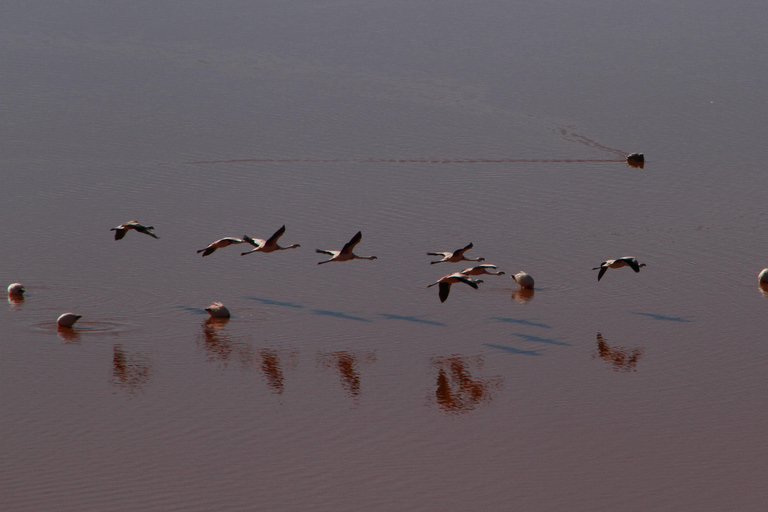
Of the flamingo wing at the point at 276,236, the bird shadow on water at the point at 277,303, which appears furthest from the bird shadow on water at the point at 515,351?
the flamingo wing at the point at 276,236

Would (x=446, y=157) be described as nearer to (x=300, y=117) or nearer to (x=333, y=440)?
(x=300, y=117)

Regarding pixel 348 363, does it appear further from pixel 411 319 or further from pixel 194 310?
pixel 194 310

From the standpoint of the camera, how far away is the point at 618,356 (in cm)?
2555

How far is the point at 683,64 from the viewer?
7244 cm

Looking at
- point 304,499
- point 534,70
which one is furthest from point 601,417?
point 534,70

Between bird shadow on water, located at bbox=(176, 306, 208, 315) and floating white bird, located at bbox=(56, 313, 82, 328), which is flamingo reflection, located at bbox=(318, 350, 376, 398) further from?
floating white bird, located at bbox=(56, 313, 82, 328)

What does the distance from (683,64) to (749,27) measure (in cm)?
1107

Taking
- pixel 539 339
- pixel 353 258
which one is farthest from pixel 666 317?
pixel 353 258

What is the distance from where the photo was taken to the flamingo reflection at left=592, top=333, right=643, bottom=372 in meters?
24.8

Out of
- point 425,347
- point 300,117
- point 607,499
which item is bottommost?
point 607,499

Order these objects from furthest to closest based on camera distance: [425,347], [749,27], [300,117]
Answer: [749,27] → [300,117] → [425,347]

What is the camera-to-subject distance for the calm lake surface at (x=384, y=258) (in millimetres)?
18531

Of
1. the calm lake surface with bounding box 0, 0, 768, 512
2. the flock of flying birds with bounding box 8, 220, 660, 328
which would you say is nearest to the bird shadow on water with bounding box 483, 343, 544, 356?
the calm lake surface with bounding box 0, 0, 768, 512

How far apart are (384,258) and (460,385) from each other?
13510 millimetres
